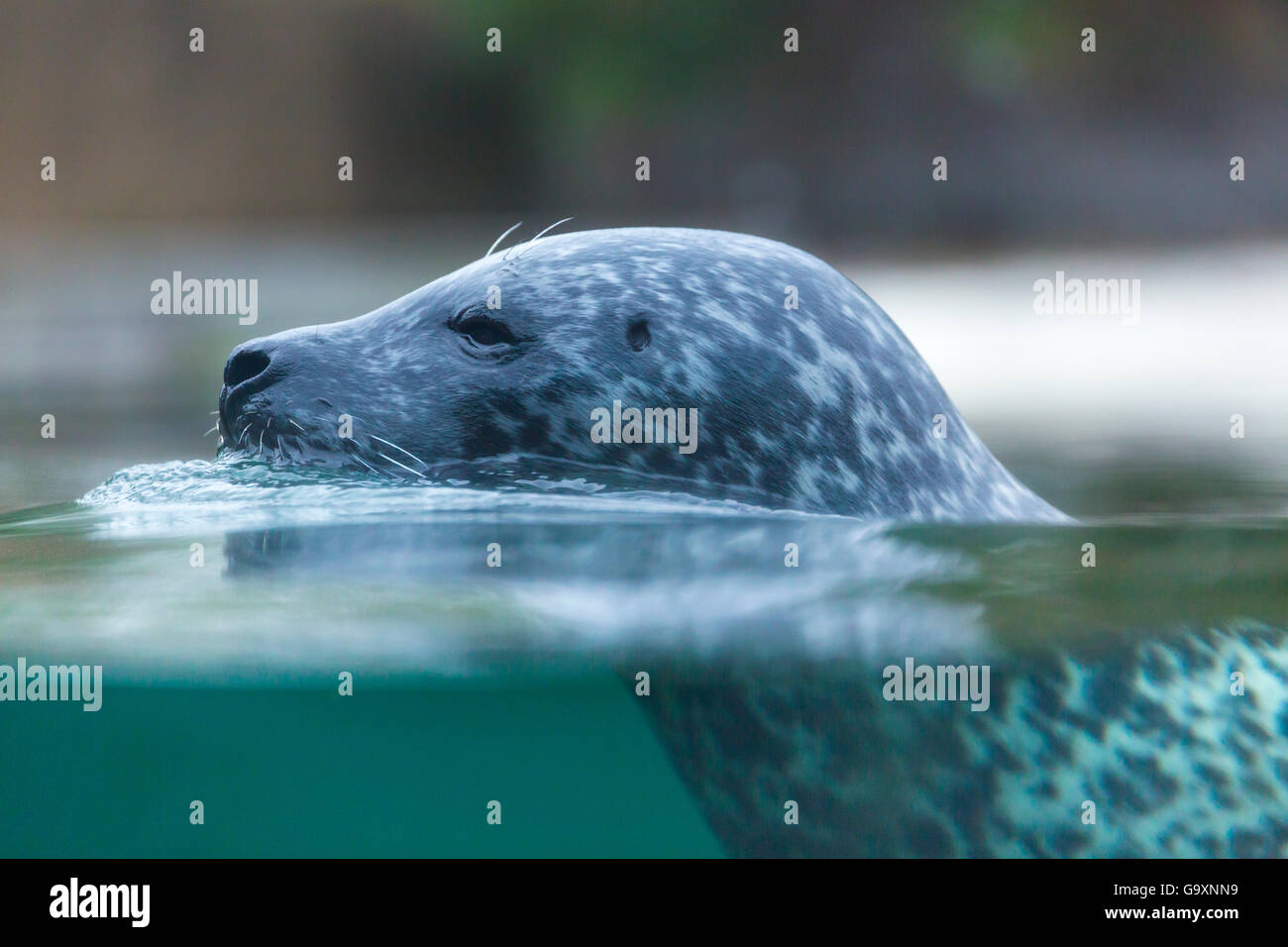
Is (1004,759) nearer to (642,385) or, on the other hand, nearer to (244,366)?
(642,385)

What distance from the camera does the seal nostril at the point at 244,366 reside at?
313 cm

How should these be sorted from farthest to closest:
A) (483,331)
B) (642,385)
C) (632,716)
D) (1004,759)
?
(483,331) → (642,385) → (632,716) → (1004,759)

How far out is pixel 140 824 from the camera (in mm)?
2082

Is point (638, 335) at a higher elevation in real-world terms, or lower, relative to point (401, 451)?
higher

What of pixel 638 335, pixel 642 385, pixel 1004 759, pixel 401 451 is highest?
pixel 638 335

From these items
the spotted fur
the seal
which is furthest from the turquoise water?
the seal

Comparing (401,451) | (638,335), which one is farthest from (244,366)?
(638,335)

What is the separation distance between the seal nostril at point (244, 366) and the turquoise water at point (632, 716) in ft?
2.91

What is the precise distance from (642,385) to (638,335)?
142 mm

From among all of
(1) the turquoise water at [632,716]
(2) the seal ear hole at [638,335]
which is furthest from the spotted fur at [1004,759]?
(2) the seal ear hole at [638,335]

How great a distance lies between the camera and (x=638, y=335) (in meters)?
3.04

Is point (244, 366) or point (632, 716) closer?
point (632, 716)

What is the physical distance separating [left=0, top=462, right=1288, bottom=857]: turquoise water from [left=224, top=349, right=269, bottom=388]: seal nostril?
0.89 meters

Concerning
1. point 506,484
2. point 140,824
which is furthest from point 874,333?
point 140,824
